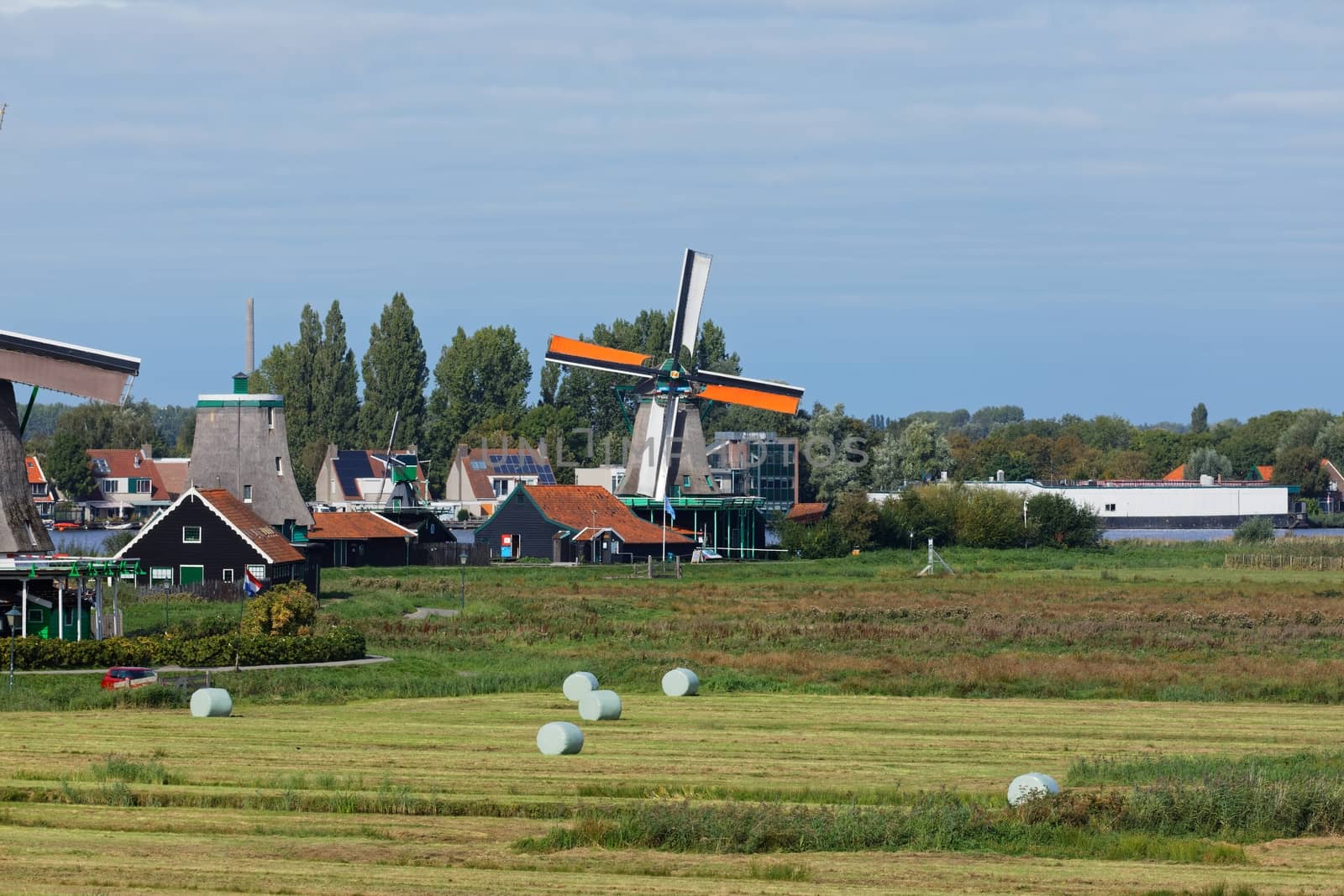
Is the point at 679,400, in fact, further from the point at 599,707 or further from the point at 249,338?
the point at 599,707

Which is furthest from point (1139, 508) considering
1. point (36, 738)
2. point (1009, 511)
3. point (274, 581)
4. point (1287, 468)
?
point (36, 738)

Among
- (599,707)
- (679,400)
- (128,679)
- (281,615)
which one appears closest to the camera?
(599,707)

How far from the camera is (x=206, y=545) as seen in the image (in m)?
58.0

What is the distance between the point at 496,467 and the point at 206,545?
76.4 m

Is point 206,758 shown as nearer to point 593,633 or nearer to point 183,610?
point 593,633

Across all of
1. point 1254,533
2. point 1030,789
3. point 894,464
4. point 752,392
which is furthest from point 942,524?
point 1030,789

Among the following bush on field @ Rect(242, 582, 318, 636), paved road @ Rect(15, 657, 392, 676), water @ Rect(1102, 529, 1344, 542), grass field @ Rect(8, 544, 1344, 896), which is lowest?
grass field @ Rect(8, 544, 1344, 896)

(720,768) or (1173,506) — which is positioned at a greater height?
(1173,506)

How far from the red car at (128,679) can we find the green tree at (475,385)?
348ft

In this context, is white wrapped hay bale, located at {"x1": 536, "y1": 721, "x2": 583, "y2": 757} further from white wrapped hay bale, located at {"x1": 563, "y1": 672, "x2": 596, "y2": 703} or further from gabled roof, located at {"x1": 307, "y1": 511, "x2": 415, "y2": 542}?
gabled roof, located at {"x1": 307, "y1": 511, "x2": 415, "y2": 542}

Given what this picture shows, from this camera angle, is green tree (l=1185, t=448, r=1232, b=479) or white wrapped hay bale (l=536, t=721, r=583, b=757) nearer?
white wrapped hay bale (l=536, t=721, r=583, b=757)

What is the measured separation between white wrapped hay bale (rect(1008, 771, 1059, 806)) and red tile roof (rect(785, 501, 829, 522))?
88.4m

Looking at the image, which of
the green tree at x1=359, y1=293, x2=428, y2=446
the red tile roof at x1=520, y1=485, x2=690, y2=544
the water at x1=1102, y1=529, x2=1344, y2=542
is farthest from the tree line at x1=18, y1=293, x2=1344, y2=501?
the red tile roof at x1=520, y1=485, x2=690, y2=544

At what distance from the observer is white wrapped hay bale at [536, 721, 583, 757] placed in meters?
27.3
